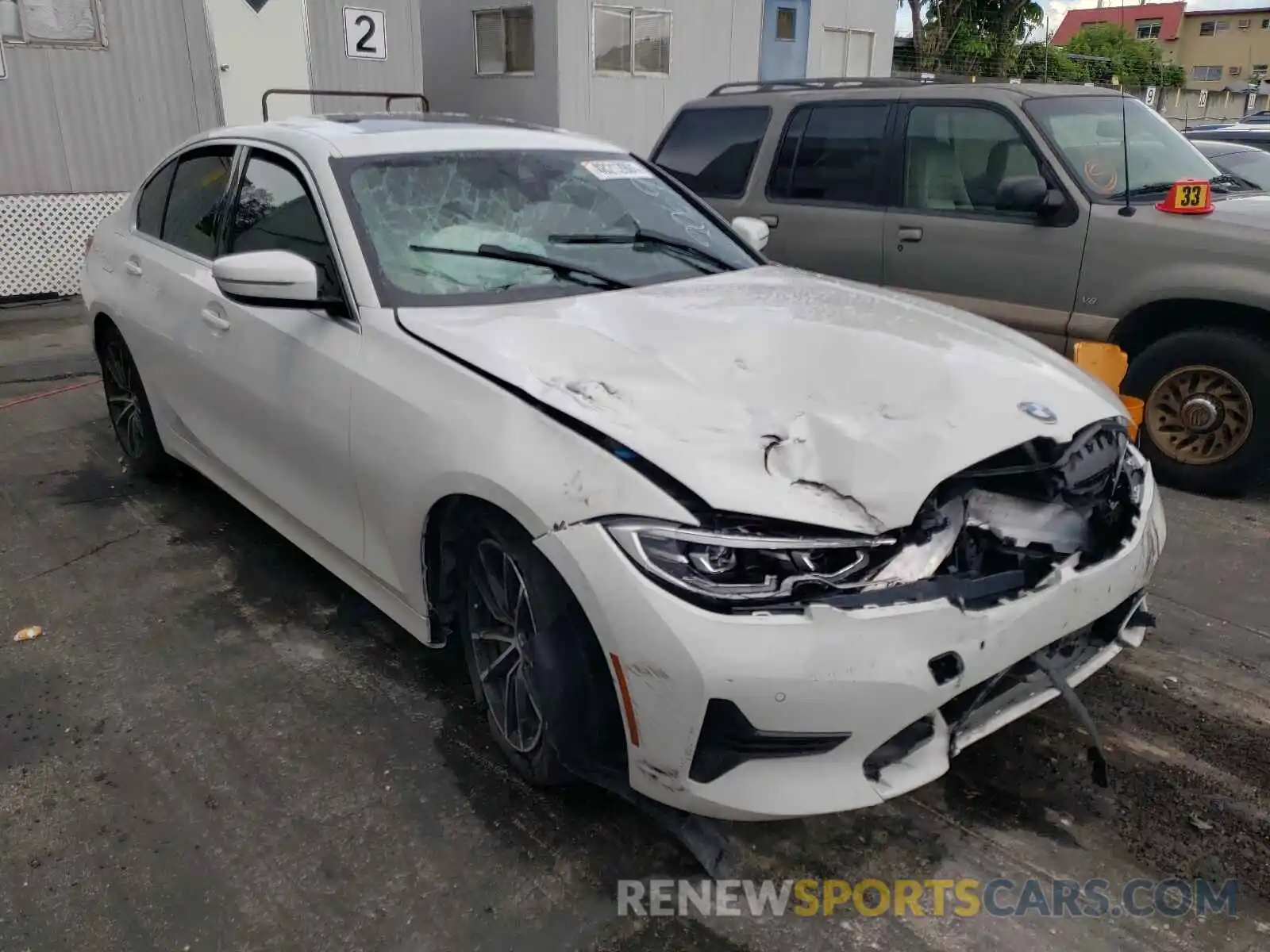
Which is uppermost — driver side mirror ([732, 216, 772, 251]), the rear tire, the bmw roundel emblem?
driver side mirror ([732, 216, 772, 251])

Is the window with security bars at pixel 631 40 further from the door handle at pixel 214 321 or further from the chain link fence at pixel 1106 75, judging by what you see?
the door handle at pixel 214 321

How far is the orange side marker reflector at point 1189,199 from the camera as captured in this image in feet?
16.2

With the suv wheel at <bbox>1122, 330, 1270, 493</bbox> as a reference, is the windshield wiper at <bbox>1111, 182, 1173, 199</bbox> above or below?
above

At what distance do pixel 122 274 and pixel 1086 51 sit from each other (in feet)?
205

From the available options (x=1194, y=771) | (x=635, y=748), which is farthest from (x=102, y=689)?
(x=1194, y=771)

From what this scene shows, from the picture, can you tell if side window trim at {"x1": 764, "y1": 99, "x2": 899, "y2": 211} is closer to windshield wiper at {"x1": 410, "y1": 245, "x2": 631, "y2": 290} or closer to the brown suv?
the brown suv

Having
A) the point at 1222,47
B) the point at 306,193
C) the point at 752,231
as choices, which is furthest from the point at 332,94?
the point at 1222,47

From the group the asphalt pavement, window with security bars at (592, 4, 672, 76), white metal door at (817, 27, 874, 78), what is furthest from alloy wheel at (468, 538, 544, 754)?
white metal door at (817, 27, 874, 78)

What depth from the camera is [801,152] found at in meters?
6.36

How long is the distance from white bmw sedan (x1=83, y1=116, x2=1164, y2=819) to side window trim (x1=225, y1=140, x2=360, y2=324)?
0.06ft

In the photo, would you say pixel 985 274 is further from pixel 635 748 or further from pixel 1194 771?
pixel 635 748

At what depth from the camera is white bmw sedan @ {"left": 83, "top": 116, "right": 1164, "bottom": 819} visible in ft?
7.32

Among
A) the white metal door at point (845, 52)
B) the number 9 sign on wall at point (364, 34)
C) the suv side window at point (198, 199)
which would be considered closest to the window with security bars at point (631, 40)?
the white metal door at point (845, 52)

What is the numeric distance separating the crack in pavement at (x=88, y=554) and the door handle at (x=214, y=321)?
1246 mm
